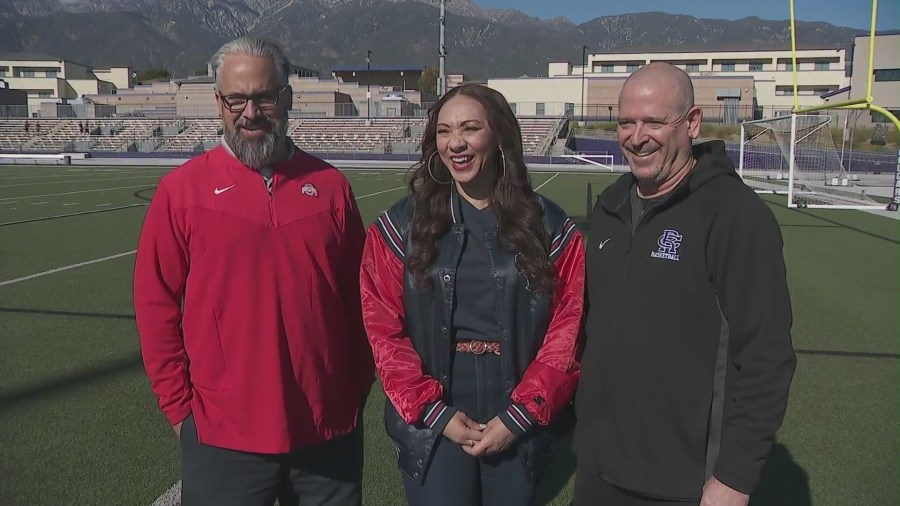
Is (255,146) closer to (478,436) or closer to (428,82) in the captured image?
(478,436)

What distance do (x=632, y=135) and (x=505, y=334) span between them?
702 millimetres

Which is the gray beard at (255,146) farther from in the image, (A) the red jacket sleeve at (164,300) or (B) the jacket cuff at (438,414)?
(B) the jacket cuff at (438,414)

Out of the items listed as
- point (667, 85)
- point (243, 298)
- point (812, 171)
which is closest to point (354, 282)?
point (243, 298)

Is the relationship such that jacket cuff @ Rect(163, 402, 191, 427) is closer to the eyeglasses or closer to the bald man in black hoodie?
the eyeglasses

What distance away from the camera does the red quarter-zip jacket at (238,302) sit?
2.04 meters

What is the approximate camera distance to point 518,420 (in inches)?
79.6

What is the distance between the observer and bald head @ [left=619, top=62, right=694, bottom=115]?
1.90 m

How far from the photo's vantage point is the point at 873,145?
3231cm

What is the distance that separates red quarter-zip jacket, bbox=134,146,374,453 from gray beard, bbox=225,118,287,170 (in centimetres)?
5

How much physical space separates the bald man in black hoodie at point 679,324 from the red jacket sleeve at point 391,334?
53 centimetres

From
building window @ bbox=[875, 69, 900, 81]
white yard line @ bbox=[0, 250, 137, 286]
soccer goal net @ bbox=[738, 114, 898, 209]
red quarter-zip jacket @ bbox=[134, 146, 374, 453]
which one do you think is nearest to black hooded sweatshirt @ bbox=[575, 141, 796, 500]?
red quarter-zip jacket @ bbox=[134, 146, 374, 453]

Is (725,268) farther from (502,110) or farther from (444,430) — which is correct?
(444,430)

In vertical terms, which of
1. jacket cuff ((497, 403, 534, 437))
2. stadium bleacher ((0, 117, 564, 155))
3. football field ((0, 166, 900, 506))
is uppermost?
stadium bleacher ((0, 117, 564, 155))

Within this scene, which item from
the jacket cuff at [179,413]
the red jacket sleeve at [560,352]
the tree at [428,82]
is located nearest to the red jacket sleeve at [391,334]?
the red jacket sleeve at [560,352]
